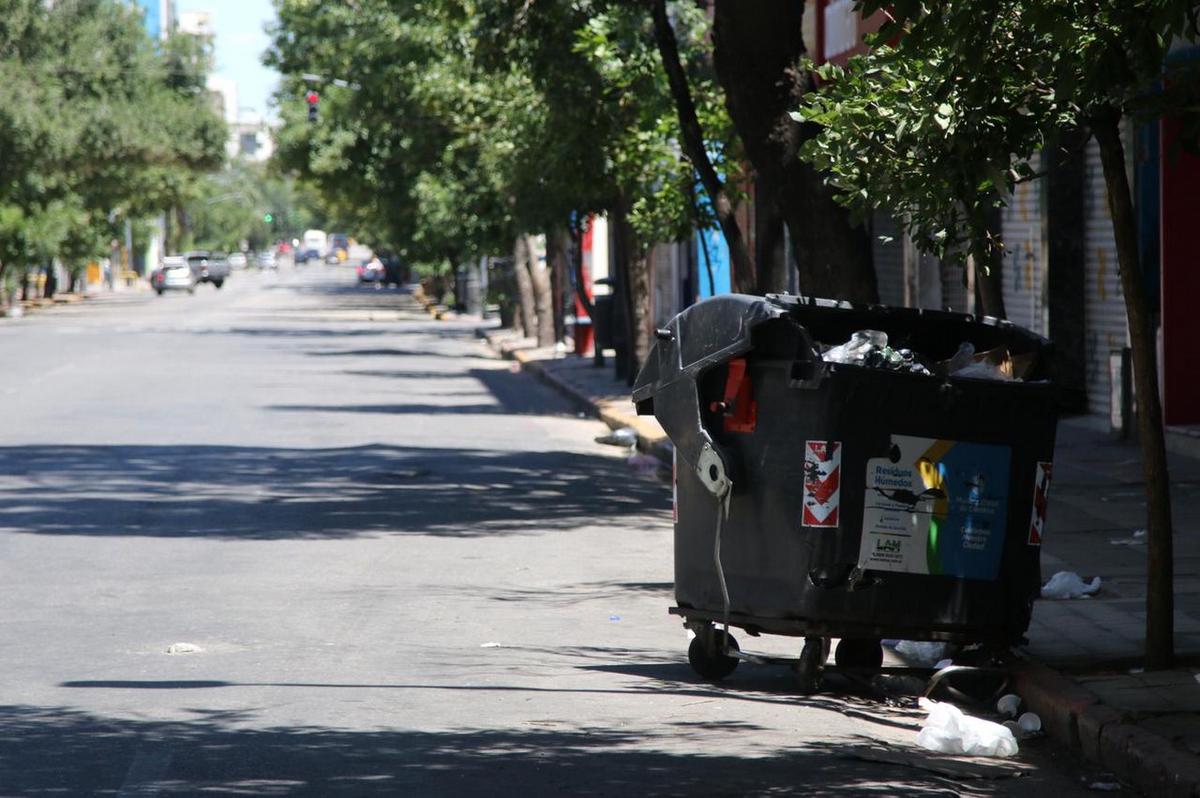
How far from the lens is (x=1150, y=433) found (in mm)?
7387

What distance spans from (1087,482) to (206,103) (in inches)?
2444

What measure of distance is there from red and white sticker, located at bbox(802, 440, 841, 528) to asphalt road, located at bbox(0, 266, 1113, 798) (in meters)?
0.71

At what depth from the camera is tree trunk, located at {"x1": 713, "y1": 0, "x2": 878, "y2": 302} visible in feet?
42.1

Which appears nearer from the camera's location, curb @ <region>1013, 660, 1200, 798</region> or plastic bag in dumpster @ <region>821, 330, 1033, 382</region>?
curb @ <region>1013, 660, 1200, 798</region>

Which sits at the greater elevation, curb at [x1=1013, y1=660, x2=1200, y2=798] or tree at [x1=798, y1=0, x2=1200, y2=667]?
tree at [x1=798, y1=0, x2=1200, y2=667]

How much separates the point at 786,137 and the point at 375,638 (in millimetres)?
5576

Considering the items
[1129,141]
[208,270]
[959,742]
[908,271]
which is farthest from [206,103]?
[959,742]

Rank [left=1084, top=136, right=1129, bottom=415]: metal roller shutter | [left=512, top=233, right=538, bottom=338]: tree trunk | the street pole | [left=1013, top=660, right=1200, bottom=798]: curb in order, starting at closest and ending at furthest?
[left=1013, top=660, right=1200, bottom=798]: curb → [left=1084, top=136, right=1129, bottom=415]: metal roller shutter → [left=512, top=233, right=538, bottom=338]: tree trunk → the street pole

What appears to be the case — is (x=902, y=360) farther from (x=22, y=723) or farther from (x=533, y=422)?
(x=533, y=422)

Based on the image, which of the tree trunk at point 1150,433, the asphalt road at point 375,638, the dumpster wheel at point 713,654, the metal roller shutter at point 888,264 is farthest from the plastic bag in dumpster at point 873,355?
the metal roller shutter at point 888,264

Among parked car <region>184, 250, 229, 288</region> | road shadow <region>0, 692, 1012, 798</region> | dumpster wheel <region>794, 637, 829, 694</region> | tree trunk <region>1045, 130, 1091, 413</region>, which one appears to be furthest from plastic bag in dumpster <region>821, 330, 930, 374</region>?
parked car <region>184, 250, 229, 288</region>

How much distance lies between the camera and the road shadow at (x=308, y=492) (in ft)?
41.7

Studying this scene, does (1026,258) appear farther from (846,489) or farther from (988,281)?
(846,489)

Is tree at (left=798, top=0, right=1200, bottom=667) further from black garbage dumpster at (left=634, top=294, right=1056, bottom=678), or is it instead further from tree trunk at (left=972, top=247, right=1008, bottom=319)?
black garbage dumpster at (left=634, top=294, right=1056, bottom=678)
